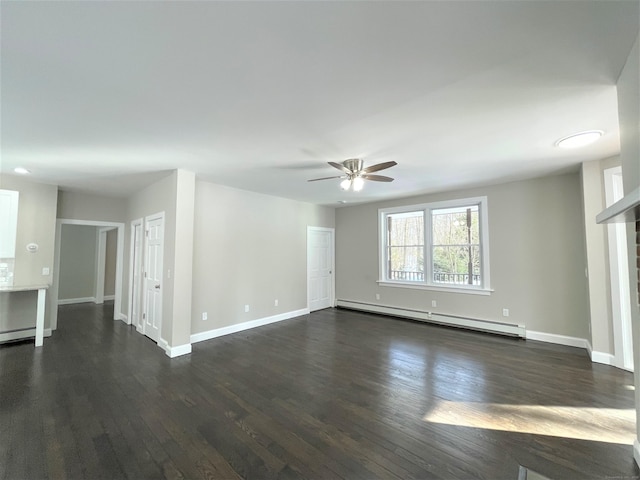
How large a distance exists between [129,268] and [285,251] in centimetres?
311

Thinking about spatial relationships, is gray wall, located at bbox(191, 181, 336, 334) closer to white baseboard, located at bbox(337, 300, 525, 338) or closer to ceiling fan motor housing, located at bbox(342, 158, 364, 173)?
white baseboard, located at bbox(337, 300, 525, 338)

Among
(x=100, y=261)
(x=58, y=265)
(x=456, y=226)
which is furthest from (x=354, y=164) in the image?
(x=100, y=261)

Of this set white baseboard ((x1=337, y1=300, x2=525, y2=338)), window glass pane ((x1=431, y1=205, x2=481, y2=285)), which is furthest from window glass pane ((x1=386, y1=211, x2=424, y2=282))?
white baseboard ((x1=337, y1=300, x2=525, y2=338))

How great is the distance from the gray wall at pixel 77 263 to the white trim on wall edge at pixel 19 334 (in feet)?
11.9

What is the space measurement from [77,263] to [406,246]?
8973mm

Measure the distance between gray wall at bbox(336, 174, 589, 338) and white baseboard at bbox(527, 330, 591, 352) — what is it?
62 mm

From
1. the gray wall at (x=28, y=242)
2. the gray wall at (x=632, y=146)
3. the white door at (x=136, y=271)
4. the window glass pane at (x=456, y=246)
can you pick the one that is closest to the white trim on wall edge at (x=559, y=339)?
the window glass pane at (x=456, y=246)

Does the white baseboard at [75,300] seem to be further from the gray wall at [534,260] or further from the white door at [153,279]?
the gray wall at [534,260]

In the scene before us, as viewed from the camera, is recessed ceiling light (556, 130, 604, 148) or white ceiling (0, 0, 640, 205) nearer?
white ceiling (0, 0, 640, 205)

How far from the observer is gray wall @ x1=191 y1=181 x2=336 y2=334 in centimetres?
441

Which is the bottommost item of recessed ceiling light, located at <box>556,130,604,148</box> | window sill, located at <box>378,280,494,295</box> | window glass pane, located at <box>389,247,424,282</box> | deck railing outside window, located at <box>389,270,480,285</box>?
window sill, located at <box>378,280,494,295</box>

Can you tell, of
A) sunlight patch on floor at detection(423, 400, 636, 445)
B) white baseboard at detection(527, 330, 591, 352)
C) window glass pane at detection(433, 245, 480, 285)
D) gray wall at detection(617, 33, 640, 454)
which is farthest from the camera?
window glass pane at detection(433, 245, 480, 285)

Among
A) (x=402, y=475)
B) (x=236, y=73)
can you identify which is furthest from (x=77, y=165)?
(x=402, y=475)

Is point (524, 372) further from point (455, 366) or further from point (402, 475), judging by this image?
point (402, 475)
